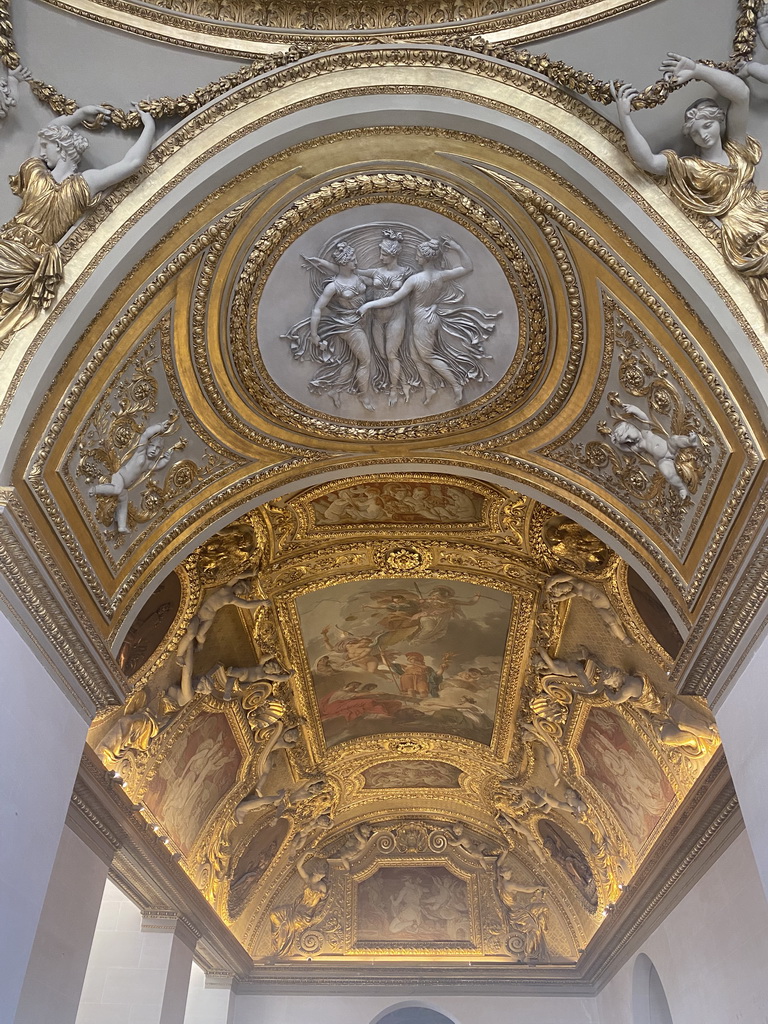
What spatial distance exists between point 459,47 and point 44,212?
384 cm

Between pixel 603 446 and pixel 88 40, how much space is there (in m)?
5.96

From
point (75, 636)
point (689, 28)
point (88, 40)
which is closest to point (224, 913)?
point (75, 636)

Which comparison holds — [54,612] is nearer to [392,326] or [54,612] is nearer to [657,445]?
[392,326]

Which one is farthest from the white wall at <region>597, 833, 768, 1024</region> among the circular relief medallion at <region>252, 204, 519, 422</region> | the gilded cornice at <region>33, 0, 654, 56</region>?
the gilded cornice at <region>33, 0, 654, 56</region>

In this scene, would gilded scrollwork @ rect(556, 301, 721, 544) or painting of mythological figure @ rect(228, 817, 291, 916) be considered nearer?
gilded scrollwork @ rect(556, 301, 721, 544)

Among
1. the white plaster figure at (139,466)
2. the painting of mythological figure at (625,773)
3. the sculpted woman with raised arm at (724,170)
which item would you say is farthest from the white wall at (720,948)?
the white plaster figure at (139,466)

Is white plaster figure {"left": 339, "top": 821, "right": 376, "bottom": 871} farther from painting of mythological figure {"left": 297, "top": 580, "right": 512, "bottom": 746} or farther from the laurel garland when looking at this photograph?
the laurel garland

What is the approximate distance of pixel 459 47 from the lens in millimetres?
7410

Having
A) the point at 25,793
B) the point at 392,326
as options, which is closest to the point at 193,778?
the point at 25,793

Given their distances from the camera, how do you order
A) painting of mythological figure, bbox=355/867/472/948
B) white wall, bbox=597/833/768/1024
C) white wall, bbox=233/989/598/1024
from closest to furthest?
white wall, bbox=597/833/768/1024 → white wall, bbox=233/989/598/1024 → painting of mythological figure, bbox=355/867/472/948

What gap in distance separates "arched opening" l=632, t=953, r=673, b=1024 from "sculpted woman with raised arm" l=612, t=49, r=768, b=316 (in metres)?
11.0

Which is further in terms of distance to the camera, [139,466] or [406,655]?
[406,655]

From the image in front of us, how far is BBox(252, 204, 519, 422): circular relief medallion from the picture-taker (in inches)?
315

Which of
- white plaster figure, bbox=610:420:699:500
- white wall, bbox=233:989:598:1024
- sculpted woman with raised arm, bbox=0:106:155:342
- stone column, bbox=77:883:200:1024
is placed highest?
sculpted woman with raised arm, bbox=0:106:155:342
